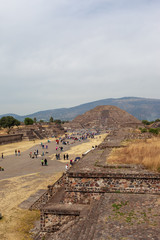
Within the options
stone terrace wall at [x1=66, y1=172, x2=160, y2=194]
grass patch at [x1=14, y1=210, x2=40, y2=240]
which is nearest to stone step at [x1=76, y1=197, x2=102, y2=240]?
stone terrace wall at [x1=66, y1=172, x2=160, y2=194]

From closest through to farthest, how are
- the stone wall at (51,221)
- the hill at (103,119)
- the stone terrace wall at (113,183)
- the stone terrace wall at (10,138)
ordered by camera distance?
the stone wall at (51,221) → the stone terrace wall at (113,183) → the stone terrace wall at (10,138) → the hill at (103,119)

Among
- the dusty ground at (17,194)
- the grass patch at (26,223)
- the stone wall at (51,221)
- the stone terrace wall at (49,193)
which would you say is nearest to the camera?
the stone wall at (51,221)

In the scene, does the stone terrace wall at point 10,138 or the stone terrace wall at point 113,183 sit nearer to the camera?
the stone terrace wall at point 113,183

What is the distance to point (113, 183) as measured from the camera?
8.19m

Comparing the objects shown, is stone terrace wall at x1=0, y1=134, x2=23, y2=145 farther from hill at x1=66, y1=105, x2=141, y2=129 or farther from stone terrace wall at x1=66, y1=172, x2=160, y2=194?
hill at x1=66, y1=105, x2=141, y2=129

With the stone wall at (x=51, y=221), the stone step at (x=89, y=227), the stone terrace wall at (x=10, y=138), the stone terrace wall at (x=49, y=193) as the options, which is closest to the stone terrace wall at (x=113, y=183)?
the stone wall at (x=51, y=221)

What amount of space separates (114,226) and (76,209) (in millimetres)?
2490

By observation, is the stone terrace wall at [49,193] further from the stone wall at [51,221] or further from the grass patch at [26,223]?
the stone wall at [51,221]

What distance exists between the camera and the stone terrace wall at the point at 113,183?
7902mm

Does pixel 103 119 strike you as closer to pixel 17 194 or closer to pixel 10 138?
pixel 10 138

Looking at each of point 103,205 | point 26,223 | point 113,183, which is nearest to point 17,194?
point 26,223

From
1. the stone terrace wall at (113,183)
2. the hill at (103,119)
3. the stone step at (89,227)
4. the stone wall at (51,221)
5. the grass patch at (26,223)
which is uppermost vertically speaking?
the hill at (103,119)

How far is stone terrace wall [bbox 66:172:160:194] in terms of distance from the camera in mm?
7902

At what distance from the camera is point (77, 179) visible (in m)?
8.52
